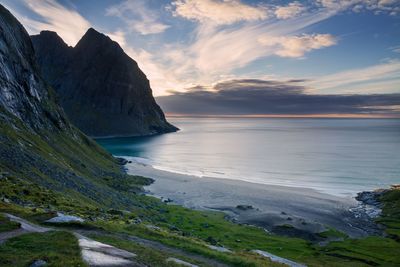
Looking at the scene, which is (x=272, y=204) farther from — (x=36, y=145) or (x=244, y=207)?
(x=36, y=145)

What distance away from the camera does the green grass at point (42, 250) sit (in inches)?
750

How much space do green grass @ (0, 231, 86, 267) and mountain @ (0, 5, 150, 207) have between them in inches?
630

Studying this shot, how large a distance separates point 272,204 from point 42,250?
253 ft

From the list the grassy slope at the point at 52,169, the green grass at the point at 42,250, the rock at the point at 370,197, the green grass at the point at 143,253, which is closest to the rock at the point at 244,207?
the grassy slope at the point at 52,169

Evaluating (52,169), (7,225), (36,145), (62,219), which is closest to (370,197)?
(52,169)

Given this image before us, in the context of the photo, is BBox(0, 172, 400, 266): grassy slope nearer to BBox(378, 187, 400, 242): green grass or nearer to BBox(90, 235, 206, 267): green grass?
BBox(90, 235, 206, 267): green grass

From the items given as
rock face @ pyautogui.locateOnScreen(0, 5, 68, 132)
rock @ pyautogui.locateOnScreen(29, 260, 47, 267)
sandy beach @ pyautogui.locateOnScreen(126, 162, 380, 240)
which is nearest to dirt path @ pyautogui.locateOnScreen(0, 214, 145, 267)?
rock @ pyautogui.locateOnScreen(29, 260, 47, 267)

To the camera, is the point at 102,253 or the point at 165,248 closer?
the point at 102,253

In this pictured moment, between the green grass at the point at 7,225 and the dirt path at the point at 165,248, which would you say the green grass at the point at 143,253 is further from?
the green grass at the point at 7,225

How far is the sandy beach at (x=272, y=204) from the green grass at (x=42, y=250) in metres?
55.7

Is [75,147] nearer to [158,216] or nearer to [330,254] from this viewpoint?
[158,216]

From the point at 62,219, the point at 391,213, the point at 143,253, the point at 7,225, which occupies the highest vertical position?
the point at 7,225

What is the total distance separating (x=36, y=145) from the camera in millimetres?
79438

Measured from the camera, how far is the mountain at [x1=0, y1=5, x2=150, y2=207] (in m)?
56.9
